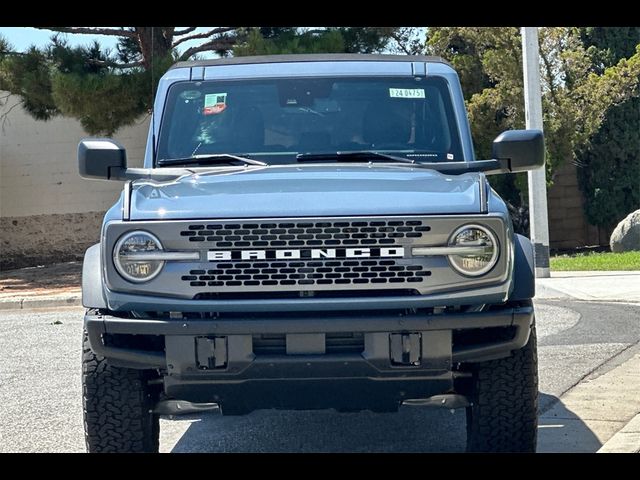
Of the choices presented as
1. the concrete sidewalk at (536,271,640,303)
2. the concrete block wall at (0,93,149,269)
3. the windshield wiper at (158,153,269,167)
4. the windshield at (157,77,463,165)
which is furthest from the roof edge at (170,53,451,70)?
the concrete block wall at (0,93,149,269)

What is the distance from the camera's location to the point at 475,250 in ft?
15.1

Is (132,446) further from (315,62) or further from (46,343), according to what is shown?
(46,343)

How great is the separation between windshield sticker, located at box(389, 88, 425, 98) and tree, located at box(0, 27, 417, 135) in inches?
462

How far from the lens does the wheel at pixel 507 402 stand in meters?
4.90

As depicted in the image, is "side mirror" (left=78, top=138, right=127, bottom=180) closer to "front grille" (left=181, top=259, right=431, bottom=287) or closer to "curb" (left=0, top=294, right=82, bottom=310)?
"front grille" (left=181, top=259, right=431, bottom=287)

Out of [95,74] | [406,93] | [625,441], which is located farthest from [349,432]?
[95,74]

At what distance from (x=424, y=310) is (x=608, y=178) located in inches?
786

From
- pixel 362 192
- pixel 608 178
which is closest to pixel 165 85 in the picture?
pixel 362 192

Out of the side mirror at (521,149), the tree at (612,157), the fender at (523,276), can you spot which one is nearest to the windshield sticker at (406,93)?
the side mirror at (521,149)

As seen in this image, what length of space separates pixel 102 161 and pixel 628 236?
17.1 m

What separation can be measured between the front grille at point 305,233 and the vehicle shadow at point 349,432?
1.59 meters

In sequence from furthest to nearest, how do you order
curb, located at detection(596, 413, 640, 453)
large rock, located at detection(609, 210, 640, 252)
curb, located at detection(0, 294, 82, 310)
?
large rock, located at detection(609, 210, 640, 252)
curb, located at detection(0, 294, 82, 310)
curb, located at detection(596, 413, 640, 453)

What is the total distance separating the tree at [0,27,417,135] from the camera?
1756cm

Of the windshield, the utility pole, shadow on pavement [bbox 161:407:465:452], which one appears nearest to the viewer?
the windshield
